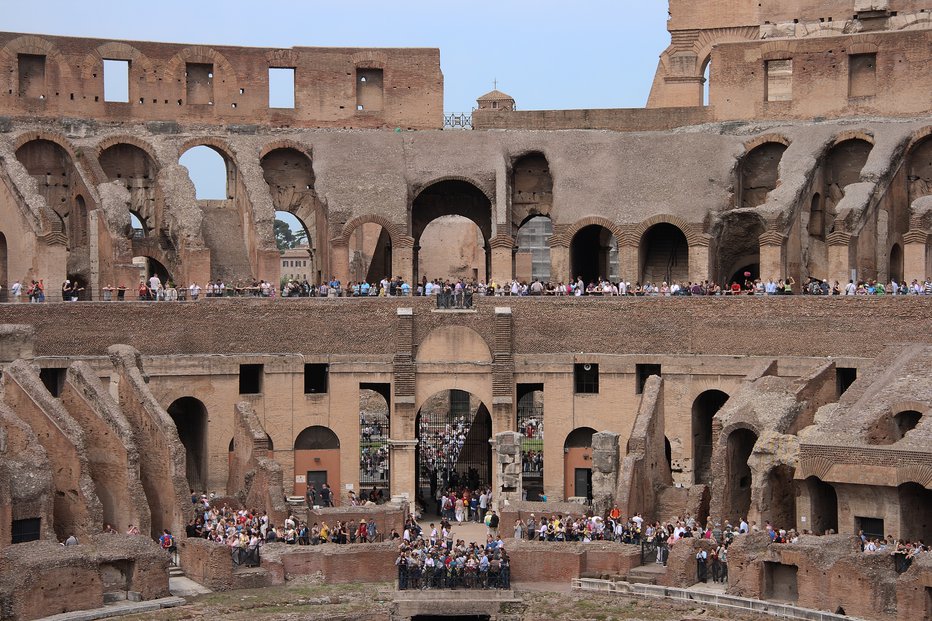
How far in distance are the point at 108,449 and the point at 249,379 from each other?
7.46m

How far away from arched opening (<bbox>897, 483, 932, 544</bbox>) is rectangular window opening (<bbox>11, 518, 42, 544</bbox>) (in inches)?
725

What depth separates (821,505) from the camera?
119ft

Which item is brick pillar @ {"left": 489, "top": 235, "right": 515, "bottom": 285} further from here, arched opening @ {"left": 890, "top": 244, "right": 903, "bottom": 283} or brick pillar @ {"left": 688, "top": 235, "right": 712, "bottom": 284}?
arched opening @ {"left": 890, "top": 244, "right": 903, "bottom": 283}

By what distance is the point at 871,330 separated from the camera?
136 ft

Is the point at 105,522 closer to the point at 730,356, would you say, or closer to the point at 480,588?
the point at 480,588

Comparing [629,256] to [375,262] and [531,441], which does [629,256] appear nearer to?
[531,441]

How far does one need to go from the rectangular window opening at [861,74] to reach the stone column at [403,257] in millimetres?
14333

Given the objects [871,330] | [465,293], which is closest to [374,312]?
[465,293]

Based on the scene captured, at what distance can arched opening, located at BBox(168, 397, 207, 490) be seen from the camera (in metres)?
43.7

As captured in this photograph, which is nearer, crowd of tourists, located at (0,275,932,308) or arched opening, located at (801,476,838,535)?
arched opening, located at (801,476,838,535)

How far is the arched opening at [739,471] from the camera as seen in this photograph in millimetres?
38062

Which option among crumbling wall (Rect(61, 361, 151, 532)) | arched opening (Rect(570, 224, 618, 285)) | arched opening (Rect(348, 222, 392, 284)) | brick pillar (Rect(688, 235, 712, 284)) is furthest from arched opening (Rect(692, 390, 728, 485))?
crumbling wall (Rect(61, 361, 151, 532))

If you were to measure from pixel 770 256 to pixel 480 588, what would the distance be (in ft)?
52.9

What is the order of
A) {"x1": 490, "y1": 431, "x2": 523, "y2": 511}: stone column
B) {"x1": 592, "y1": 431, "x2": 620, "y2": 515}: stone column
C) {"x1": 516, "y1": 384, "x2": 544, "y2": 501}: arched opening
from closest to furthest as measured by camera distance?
{"x1": 592, "y1": 431, "x2": 620, "y2": 515}: stone column
{"x1": 490, "y1": 431, "x2": 523, "y2": 511}: stone column
{"x1": 516, "y1": 384, "x2": 544, "y2": 501}: arched opening
